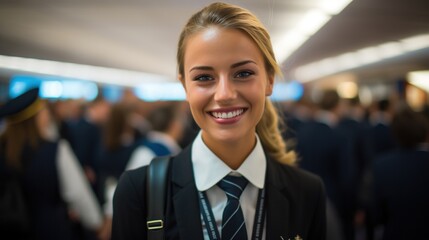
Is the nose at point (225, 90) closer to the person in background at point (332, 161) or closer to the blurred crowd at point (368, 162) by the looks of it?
the blurred crowd at point (368, 162)

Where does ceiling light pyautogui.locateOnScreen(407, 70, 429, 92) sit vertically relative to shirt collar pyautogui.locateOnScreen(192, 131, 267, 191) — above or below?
above

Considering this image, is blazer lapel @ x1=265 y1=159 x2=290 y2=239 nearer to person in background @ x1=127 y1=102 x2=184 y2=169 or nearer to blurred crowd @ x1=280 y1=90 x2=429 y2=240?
blurred crowd @ x1=280 y1=90 x2=429 y2=240

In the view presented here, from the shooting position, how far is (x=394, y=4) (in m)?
1.20

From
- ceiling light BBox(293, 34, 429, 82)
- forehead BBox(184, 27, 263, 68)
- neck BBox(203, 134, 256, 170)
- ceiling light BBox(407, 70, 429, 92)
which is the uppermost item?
forehead BBox(184, 27, 263, 68)

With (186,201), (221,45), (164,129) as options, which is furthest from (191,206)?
(164,129)

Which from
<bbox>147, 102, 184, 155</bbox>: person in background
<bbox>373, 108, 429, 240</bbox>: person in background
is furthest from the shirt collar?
<bbox>147, 102, 184, 155</bbox>: person in background

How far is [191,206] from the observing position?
122 centimetres

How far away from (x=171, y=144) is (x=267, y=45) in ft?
6.44

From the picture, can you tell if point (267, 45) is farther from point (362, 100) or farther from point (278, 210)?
point (362, 100)

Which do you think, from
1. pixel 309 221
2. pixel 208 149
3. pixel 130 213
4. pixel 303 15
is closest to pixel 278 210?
pixel 309 221

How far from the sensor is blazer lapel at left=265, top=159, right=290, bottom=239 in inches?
48.3

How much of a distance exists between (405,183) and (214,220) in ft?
5.06

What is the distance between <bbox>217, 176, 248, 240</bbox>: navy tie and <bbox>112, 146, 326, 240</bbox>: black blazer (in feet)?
0.27

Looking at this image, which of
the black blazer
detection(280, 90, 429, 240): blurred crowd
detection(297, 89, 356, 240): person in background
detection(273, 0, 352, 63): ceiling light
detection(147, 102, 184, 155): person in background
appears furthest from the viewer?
detection(297, 89, 356, 240): person in background
